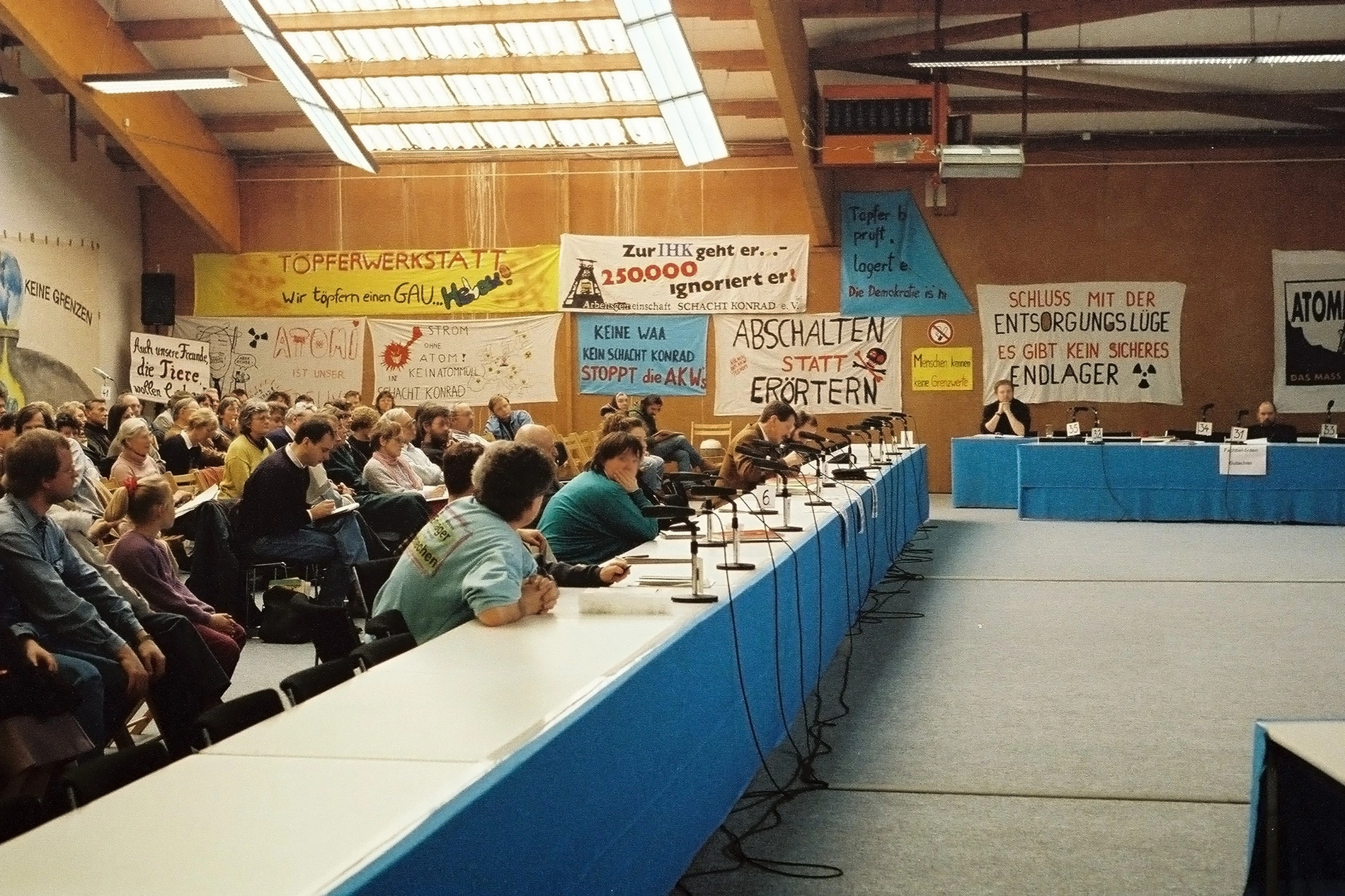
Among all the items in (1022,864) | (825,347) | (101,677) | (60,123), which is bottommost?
(1022,864)

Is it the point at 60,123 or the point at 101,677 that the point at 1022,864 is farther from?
the point at 60,123

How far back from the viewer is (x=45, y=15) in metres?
11.4

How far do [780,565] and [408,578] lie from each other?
1.47 meters

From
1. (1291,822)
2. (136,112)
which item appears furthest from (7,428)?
(1291,822)

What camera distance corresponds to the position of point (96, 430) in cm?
1048

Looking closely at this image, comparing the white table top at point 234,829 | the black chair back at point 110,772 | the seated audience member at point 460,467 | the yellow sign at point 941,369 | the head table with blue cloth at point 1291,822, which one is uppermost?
the yellow sign at point 941,369

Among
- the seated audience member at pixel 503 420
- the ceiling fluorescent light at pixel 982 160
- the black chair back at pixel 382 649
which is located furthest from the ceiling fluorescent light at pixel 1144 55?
the black chair back at pixel 382 649

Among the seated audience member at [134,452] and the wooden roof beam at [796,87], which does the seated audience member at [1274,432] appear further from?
the seated audience member at [134,452]

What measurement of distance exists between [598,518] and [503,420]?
6949 mm

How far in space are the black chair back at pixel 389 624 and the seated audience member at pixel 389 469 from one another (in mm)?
4173

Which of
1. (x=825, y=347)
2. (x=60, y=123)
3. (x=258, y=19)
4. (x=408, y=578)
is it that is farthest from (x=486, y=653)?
(x=60, y=123)

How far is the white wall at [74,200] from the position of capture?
12.9 m

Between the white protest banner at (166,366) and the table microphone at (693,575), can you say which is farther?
the white protest banner at (166,366)

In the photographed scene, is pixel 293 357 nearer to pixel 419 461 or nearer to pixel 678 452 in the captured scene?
pixel 678 452
